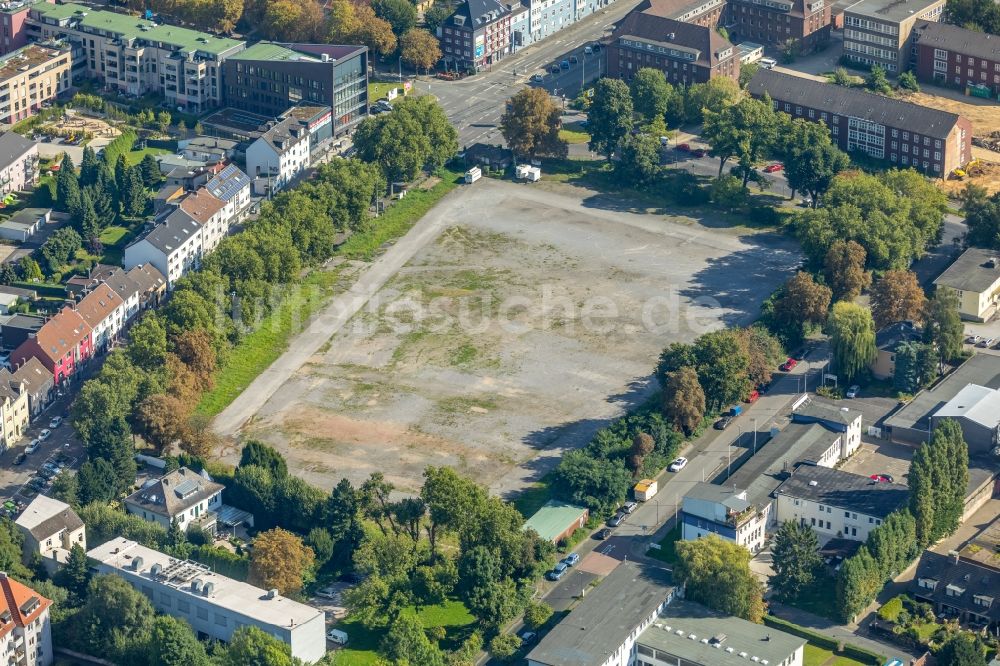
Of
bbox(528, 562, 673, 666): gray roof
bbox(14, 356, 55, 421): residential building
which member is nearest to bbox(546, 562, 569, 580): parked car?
bbox(528, 562, 673, 666): gray roof

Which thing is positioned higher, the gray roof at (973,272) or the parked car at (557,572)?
the gray roof at (973,272)

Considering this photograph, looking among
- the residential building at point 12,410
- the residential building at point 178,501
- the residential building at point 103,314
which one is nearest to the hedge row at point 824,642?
the residential building at point 178,501

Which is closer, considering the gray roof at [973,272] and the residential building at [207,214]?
the gray roof at [973,272]

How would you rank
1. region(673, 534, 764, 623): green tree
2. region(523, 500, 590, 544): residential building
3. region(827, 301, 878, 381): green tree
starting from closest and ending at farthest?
region(673, 534, 764, 623): green tree < region(523, 500, 590, 544): residential building < region(827, 301, 878, 381): green tree

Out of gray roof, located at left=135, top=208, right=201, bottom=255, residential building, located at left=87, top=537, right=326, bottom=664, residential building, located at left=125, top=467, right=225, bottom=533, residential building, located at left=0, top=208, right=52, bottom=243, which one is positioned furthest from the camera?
residential building, located at left=0, top=208, right=52, bottom=243

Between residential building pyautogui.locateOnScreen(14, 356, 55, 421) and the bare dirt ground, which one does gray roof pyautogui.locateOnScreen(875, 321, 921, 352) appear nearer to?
the bare dirt ground

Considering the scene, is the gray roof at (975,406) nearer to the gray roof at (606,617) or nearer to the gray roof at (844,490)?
the gray roof at (844,490)
